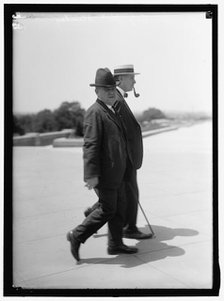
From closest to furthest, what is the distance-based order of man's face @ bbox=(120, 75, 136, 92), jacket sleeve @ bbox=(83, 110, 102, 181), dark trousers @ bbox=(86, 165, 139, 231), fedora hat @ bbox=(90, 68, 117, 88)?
jacket sleeve @ bbox=(83, 110, 102, 181), fedora hat @ bbox=(90, 68, 117, 88), man's face @ bbox=(120, 75, 136, 92), dark trousers @ bbox=(86, 165, 139, 231)

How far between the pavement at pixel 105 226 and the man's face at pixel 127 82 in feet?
1.73

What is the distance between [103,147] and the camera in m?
7.53

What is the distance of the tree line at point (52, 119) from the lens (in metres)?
7.60

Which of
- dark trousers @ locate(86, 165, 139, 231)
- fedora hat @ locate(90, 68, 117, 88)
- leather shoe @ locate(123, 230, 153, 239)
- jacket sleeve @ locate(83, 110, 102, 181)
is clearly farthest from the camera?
leather shoe @ locate(123, 230, 153, 239)

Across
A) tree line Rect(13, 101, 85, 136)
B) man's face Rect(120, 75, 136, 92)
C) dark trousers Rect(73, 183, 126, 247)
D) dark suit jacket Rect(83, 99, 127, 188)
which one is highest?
man's face Rect(120, 75, 136, 92)

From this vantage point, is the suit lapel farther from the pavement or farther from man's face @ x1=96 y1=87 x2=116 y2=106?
the pavement

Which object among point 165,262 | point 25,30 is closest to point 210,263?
point 165,262

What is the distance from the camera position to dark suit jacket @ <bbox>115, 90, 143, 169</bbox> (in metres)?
7.70

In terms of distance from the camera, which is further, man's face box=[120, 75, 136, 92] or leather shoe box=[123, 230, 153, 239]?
leather shoe box=[123, 230, 153, 239]

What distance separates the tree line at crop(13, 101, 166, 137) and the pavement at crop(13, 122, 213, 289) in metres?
0.21

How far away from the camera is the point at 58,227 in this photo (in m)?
7.79

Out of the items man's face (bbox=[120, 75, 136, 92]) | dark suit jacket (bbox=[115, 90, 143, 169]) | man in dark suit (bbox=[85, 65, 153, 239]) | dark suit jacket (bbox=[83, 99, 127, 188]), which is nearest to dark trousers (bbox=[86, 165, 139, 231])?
man in dark suit (bbox=[85, 65, 153, 239])

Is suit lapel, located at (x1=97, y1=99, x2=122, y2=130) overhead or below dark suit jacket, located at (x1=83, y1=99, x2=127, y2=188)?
overhead

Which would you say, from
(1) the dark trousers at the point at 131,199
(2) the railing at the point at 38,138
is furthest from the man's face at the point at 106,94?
(1) the dark trousers at the point at 131,199
